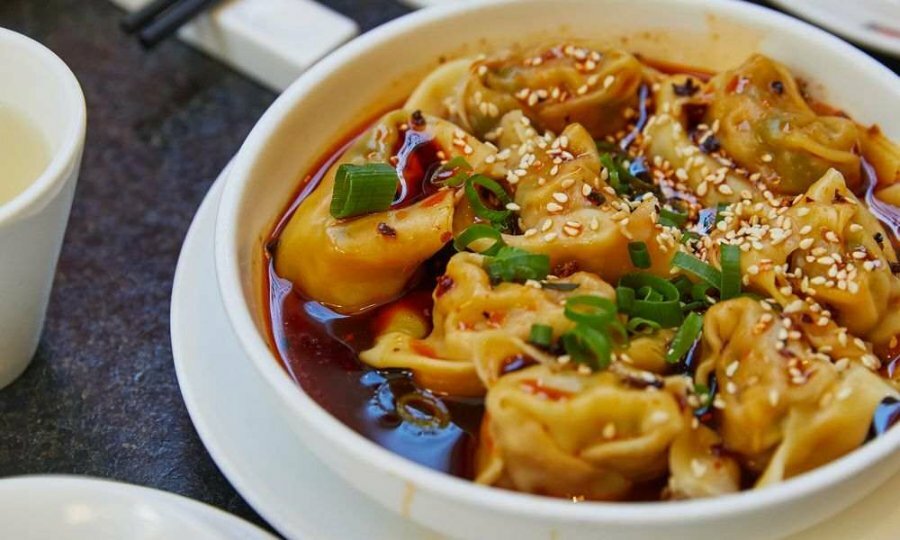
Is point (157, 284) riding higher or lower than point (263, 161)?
lower

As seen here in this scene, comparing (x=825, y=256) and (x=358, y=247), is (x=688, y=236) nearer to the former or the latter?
(x=825, y=256)

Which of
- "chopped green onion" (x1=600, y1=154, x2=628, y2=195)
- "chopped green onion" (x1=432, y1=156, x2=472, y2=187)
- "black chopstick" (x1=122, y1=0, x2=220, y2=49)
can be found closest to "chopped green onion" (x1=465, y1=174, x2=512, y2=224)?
"chopped green onion" (x1=432, y1=156, x2=472, y2=187)

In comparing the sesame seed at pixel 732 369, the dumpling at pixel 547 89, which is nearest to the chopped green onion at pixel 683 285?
the sesame seed at pixel 732 369

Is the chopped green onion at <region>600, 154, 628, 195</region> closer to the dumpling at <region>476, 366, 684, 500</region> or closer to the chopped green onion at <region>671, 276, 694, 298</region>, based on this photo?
the chopped green onion at <region>671, 276, 694, 298</region>

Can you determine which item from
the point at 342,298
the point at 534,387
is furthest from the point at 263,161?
the point at 534,387

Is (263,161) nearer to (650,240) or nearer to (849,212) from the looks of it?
(650,240)

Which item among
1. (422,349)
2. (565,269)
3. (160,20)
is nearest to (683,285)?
(565,269)
